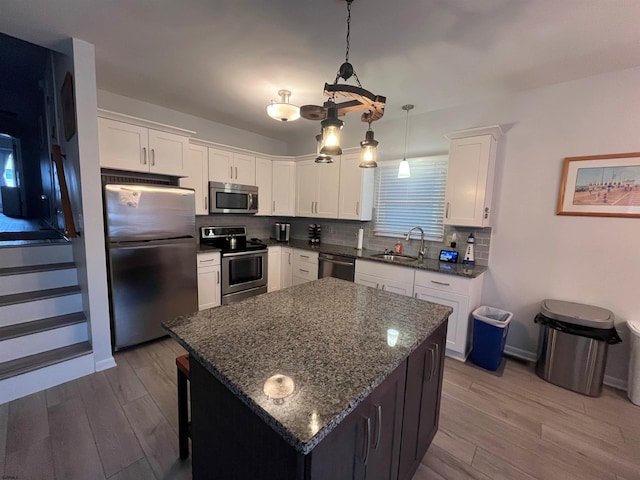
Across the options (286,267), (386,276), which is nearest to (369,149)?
(386,276)

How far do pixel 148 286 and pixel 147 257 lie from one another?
30cm

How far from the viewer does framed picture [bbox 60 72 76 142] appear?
2.18 m

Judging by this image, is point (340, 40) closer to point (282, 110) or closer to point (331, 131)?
point (282, 110)

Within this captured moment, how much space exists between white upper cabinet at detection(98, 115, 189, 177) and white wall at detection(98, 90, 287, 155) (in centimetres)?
57

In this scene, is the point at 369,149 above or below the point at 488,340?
above

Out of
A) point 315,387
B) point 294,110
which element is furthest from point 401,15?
point 315,387

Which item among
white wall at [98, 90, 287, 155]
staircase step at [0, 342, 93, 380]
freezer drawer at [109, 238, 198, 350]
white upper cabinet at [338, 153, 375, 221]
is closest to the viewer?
staircase step at [0, 342, 93, 380]

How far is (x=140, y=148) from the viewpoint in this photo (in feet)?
9.28

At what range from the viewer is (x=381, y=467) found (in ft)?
3.63

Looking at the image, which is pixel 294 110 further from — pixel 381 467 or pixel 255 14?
pixel 381 467

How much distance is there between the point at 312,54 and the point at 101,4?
4.55 ft

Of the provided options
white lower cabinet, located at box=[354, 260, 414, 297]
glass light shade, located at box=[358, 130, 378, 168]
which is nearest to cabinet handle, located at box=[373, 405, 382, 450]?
glass light shade, located at box=[358, 130, 378, 168]

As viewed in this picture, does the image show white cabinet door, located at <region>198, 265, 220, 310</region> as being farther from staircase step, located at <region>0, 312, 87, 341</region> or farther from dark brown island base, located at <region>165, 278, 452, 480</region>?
dark brown island base, located at <region>165, 278, 452, 480</region>

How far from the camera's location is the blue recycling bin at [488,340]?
2.46 meters
